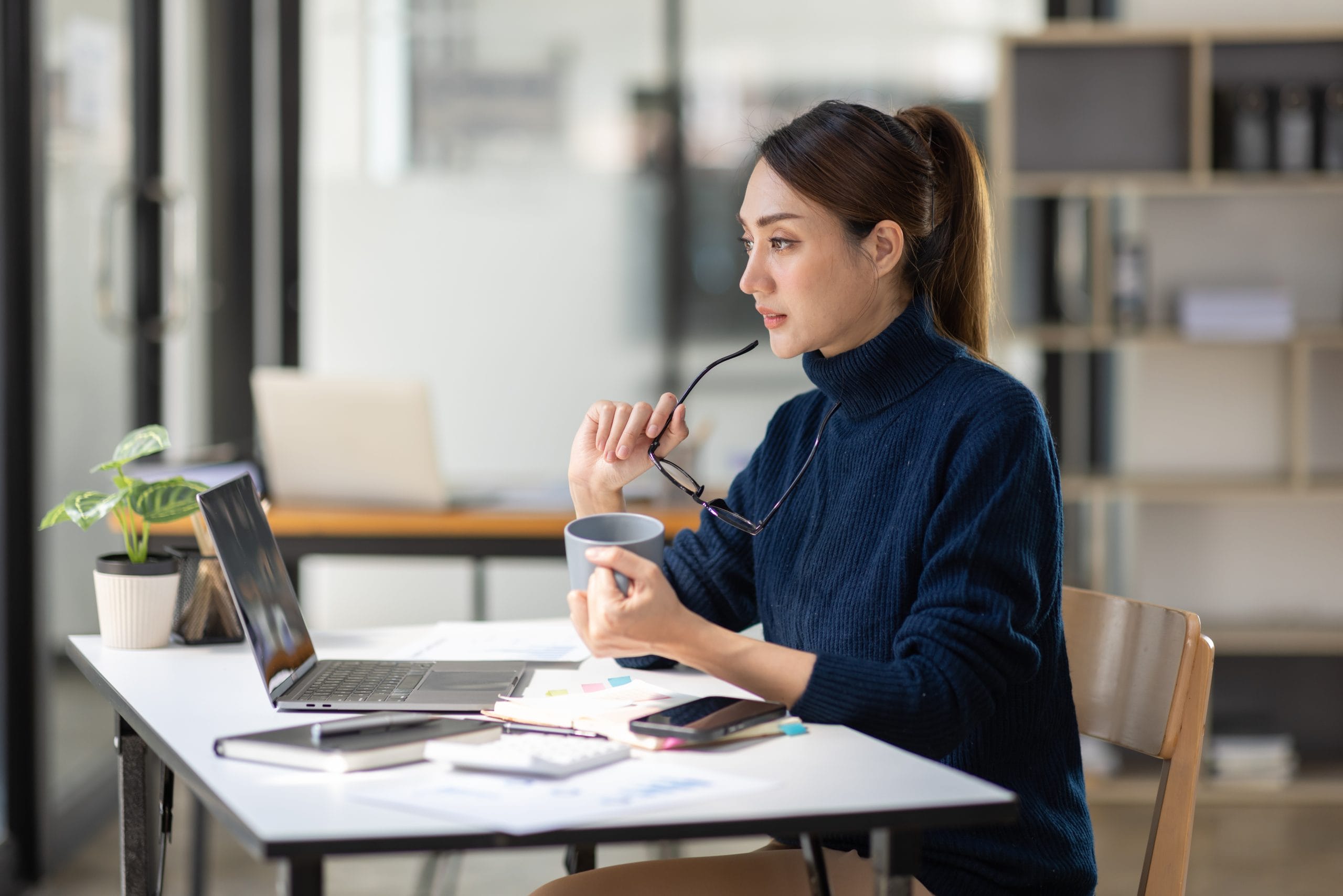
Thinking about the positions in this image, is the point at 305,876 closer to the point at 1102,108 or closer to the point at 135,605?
the point at 135,605

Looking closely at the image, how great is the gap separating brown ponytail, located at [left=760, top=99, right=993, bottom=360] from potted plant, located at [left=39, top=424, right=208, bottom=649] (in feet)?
2.76

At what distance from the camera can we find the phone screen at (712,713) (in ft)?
3.93

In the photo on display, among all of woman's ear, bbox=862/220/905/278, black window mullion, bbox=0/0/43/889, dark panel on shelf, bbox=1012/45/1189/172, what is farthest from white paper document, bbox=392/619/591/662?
dark panel on shelf, bbox=1012/45/1189/172

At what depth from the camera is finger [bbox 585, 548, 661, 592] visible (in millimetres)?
1196

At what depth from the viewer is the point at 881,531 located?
143cm

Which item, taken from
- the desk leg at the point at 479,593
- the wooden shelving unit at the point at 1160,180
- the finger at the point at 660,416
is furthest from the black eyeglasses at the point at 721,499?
the wooden shelving unit at the point at 1160,180

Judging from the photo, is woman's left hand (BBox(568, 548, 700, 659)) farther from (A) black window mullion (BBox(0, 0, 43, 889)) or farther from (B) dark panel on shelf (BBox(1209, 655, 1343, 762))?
(B) dark panel on shelf (BBox(1209, 655, 1343, 762))

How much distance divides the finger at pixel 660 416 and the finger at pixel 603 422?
1.8 inches

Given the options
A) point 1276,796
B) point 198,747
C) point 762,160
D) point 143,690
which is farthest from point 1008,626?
point 1276,796

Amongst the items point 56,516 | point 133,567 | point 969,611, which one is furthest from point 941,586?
point 56,516

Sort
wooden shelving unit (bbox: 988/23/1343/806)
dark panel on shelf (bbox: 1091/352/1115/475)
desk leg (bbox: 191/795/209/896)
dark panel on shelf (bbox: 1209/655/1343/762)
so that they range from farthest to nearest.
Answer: dark panel on shelf (bbox: 1091/352/1115/475) < dark panel on shelf (bbox: 1209/655/1343/762) < wooden shelving unit (bbox: 988/23/1343/806) < desk leg (bbox: 191/795/209/896)

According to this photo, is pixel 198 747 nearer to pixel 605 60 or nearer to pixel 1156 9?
pixel 1156 9

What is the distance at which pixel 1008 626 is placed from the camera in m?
1.25

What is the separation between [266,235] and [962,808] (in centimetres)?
386
